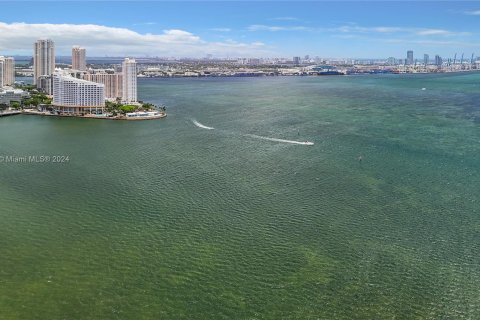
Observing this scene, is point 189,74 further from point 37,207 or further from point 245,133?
point 37,207

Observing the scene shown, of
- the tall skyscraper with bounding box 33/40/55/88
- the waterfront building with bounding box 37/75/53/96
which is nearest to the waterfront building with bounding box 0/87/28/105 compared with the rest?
the waterfront building with bounding box 37/75/53/96

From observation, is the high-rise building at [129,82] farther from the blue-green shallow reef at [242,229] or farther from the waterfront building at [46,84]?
the blue-green shallow reef at [242,229]

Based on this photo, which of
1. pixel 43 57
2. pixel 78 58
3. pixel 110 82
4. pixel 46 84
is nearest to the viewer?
pixel 110 82

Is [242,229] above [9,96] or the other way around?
the other way around

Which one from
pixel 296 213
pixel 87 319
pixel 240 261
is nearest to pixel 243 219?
pixel 296 213

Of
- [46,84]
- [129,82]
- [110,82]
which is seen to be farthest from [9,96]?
[46,84]

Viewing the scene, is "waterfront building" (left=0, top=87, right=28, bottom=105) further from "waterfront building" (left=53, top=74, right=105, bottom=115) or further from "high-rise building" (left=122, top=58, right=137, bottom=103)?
"high-rise building" (left=122, top=58, right=137, bottom=103)

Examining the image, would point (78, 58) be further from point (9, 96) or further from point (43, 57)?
point (9, 96)

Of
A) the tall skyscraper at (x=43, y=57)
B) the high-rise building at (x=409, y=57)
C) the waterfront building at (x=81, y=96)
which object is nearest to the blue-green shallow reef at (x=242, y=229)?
the waterfront building at (x=81, y=96)
